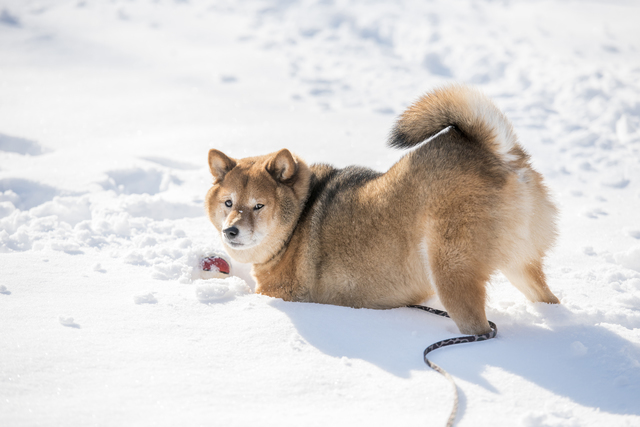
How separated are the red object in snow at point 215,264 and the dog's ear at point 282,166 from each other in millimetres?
882

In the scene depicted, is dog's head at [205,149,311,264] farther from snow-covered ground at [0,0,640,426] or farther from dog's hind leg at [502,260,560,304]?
dog's hind leg at [502,260,560,304]

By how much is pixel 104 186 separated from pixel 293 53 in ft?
21.2

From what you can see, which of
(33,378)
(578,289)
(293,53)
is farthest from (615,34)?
(33,378)

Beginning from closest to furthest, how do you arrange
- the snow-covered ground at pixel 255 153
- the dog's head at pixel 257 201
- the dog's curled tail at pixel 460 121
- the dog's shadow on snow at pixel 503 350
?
the snow-covered ground at pixel 255 153
the dog's shadow on snow at pixel 503 350
the dog's curled tail at pixel 460 121
the dog's head at pixel 257 201

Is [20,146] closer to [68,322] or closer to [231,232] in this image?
[231,232]

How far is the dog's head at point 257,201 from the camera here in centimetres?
367

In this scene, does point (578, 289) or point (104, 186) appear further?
point (104, 186)

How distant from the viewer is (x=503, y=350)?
8.97ft

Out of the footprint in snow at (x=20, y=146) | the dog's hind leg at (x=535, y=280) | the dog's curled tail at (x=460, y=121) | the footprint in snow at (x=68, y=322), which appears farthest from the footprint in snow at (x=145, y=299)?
the footprint in snow at (x=20, y=146)

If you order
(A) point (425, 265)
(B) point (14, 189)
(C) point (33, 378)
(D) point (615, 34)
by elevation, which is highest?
(D) point (615, 34)

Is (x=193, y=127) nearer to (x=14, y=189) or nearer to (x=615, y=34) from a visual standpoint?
(x=14, y=189)

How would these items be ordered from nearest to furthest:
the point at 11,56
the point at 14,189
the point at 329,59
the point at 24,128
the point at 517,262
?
the point at 517,262 → the point at 14,189 → the point at 24,128 → the point at 11,56 → the point at 329,59

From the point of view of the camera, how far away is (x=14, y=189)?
546 cm

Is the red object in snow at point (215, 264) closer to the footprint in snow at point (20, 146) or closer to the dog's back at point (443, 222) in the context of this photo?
the dog's back at point (443, 222)
